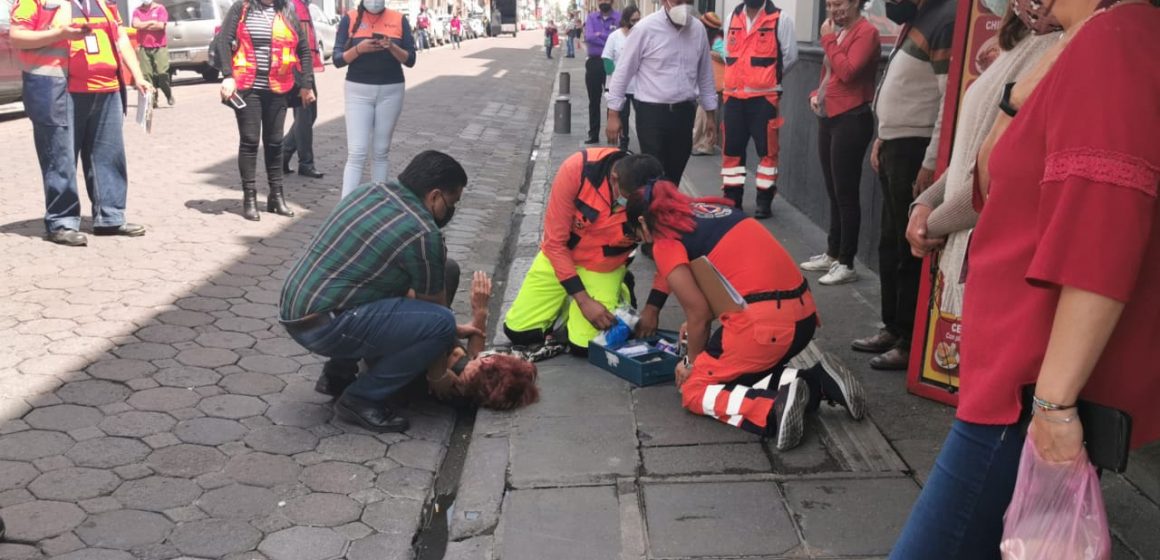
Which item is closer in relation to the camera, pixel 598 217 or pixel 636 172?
pixel 636 172

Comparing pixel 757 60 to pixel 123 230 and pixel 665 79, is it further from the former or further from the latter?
pixel 123 230

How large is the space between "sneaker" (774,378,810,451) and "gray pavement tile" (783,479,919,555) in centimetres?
26

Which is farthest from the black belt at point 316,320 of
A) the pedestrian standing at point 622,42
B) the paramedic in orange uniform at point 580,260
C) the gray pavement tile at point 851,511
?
the pedestrian standing at point 622,42

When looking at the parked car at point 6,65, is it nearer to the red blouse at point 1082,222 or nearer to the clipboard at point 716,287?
the clipboard at point 716,287

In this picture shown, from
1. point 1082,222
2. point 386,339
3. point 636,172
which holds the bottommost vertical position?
point 386,339

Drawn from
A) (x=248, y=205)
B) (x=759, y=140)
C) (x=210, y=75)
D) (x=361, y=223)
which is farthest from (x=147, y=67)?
(x=361, y=223)

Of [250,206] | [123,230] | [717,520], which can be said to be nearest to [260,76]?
[250,206]

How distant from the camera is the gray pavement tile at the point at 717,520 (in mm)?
3225

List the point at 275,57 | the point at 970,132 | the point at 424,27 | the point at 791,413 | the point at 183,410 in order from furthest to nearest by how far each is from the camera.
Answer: the point at 424,27, the point at 275,57, the point at 183,410, the point at 791,413, the point at 970,132

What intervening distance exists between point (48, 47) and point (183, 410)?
11.2ft

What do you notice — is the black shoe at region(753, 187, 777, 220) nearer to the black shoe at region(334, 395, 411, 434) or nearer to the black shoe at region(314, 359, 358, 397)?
the black shoe at region(314, 359, 358, 397)

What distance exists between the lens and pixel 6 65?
13.4 m

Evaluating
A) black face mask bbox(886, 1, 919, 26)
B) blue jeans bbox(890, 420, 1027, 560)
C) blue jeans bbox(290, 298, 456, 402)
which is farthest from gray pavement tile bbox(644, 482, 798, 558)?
black face mask bbox(886, 1, 919, 26)

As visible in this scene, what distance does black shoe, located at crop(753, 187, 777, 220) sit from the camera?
834cm
